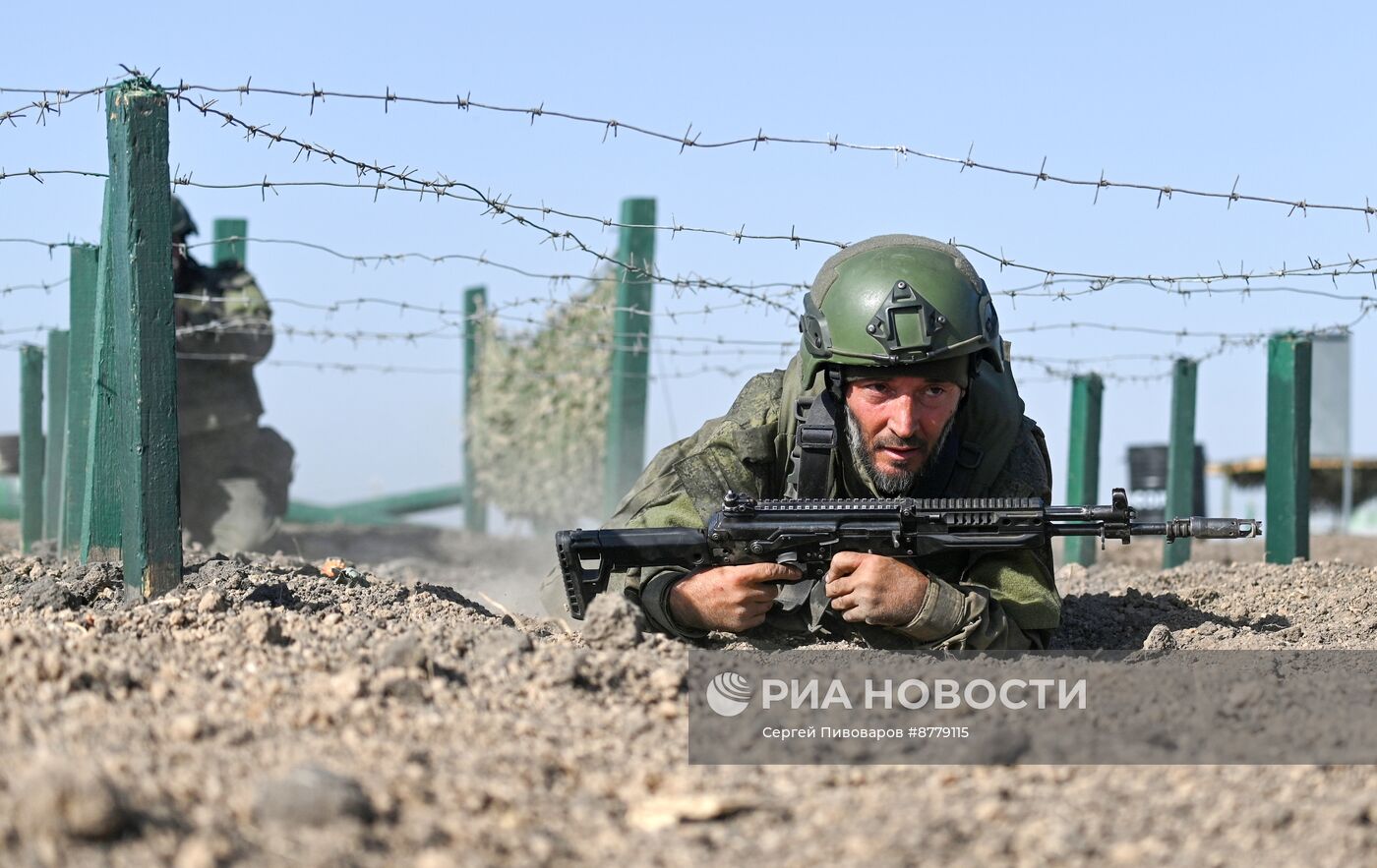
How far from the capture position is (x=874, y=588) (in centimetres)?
426

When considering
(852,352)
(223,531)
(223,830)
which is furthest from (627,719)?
(223,531)

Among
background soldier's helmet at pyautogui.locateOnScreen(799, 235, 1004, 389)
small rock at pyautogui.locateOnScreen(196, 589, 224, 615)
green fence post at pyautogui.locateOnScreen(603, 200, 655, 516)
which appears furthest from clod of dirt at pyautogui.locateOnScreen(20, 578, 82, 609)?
green fence post at pyautogui.locateOnScreen(603, 200, 655, 516)

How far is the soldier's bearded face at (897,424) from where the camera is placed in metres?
4.53

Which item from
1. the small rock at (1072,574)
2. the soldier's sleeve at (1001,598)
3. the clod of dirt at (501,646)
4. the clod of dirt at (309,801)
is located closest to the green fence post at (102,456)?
the clod of dirt at (501,646)

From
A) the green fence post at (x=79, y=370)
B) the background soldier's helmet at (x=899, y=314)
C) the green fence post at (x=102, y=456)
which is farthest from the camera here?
the green fence post at (x=79, y=370)

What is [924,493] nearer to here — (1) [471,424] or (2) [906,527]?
(2) [906,527]

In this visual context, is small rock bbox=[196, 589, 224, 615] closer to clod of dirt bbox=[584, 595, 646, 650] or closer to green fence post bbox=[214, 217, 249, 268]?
clod of dirt bbox=[584, 595, 646, 650]

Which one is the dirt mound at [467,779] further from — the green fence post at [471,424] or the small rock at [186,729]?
the green fence post at [471,424]

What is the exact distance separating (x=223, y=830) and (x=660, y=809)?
0.69 meters

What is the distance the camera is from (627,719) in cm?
313

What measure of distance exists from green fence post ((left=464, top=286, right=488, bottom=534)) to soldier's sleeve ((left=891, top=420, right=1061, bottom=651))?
8920 mm

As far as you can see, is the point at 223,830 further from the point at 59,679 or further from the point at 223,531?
the point at 223,531

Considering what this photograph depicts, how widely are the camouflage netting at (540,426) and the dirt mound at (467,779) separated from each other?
30.5 ft

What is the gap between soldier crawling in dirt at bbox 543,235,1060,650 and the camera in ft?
14.4
